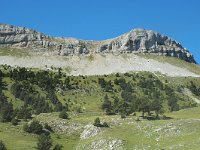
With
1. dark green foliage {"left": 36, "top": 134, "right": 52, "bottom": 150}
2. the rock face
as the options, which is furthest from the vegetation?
the rock face

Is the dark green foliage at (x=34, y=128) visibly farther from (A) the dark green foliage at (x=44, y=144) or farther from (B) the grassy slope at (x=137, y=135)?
(A) the dark green foliage at (x=44, y=144)

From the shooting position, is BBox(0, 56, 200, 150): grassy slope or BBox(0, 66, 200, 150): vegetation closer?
BBox(0, 56, 200, 150): grassy slope

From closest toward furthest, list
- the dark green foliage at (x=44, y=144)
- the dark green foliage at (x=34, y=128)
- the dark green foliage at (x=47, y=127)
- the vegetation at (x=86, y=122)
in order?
1. the dark green foliage at (x=44, y=144)
2. the vegetation at (x=86, y=122)
3. the dark green foliage at (x=34, y=128)
4. the dark green foliage at (x=47, y=127)

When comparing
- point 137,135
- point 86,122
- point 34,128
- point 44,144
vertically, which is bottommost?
point 44,144

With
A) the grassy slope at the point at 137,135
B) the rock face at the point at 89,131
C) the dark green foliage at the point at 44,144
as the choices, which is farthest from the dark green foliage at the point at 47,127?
the dark green foliage at the point at 44,144

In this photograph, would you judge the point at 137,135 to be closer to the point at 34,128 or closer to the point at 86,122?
the point at 86,122

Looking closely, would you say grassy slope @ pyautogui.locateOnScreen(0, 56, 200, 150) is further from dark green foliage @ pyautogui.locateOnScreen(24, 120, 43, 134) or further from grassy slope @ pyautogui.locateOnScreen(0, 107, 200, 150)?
dark green foliage @ pyautogui.locateOnScreen(24, 120, 43, 134)

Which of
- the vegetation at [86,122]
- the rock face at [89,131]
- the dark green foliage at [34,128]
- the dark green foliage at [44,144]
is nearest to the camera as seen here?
the dark green foliage at [44,144]

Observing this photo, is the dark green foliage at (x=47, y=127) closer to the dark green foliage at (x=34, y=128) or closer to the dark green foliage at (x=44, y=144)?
the dark green foliage at (x=34, y=128)

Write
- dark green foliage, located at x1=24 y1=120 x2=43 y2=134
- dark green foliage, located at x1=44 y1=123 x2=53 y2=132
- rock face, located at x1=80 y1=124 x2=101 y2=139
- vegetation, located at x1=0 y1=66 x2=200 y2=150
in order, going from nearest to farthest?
vegetation, located at x1=0 y1=66 x2=200 y2=150 < rock face, located at x1=80 y1=124 x2=101 y2=139 < dark green foliage, located at x1=24 y1=120 x2=43 y2=134 < dark green foliage, located at x1=44 y1=123 x2=53 y2=132

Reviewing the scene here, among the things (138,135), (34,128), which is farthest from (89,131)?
(138,135)

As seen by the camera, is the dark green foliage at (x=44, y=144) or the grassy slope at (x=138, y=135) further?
the dark green foliage at (x=44, y=144)

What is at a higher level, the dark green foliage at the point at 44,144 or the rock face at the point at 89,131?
the rock face at the point at 89,131

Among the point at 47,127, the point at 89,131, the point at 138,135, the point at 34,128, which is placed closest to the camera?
the point at 138,135
